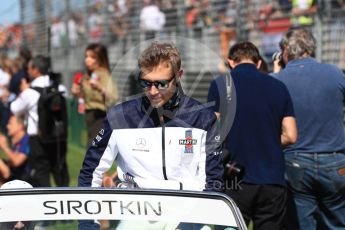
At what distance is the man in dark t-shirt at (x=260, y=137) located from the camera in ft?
19.6

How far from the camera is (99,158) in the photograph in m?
4.45

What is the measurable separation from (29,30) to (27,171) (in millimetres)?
16748

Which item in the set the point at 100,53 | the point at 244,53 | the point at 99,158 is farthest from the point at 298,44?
the point at 100,53

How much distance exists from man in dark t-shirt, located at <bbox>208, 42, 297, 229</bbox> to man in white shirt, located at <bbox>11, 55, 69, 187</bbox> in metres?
4.28

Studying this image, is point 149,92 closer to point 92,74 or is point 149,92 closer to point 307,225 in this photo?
point 307,225

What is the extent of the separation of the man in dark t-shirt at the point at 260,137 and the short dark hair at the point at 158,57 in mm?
1599

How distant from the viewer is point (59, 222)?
375 cm

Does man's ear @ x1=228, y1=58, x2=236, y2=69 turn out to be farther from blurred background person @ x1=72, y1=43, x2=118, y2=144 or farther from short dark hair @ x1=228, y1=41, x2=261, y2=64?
blurred background person @ x1=72, y1=43, x2=118, y2=144

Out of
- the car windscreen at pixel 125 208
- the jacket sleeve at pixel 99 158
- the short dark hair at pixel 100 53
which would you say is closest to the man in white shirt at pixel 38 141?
the short dark hair at pixel 100 53

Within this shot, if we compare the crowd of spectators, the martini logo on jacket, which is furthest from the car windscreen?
the crowd of spectators

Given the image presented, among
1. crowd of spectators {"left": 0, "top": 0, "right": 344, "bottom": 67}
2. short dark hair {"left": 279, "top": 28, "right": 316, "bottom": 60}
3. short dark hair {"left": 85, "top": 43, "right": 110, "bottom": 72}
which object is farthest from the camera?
crowd of spectators {"left": 0, "top": 0, "right": 344, "bottom": 67}

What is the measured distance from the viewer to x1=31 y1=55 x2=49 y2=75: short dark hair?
10.2 m

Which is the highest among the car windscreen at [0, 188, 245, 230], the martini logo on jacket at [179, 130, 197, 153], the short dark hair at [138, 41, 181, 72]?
the short dark hair at [138, 41, 181, 72]

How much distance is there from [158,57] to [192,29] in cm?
1044
